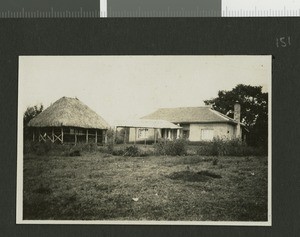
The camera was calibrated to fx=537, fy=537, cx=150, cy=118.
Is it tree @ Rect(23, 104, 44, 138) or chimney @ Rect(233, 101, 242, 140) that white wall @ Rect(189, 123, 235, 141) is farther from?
tree @ Rect(23, 104, 44, 138)

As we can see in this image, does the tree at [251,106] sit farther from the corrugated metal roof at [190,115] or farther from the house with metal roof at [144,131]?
the house with metal roof at [144,131]

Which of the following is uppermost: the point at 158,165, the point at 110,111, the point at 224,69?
the point at 224,69

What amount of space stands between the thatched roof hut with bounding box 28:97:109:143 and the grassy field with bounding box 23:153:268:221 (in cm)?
13

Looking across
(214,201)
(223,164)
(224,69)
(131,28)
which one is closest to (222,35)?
(224,69)

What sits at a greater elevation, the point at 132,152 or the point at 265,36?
the point at 265,36

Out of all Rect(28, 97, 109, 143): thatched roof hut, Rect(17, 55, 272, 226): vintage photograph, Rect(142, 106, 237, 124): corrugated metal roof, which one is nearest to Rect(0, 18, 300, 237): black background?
Rect(17, 55, 272, 226): vintage photograph

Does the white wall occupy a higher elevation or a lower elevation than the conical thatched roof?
lower

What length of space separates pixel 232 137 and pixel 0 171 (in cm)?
130

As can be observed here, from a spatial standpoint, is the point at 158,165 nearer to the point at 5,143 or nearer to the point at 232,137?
the point at 232,137

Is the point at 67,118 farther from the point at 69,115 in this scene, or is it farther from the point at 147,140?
the point at 147,140

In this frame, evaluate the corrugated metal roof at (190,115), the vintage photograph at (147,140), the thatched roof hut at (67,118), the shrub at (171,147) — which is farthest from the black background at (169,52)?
the shrub at (171,147)

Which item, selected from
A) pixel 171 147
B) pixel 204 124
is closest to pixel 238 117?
pixel 204 124

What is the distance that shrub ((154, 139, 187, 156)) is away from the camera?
299cm

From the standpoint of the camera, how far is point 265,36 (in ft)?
9.69
